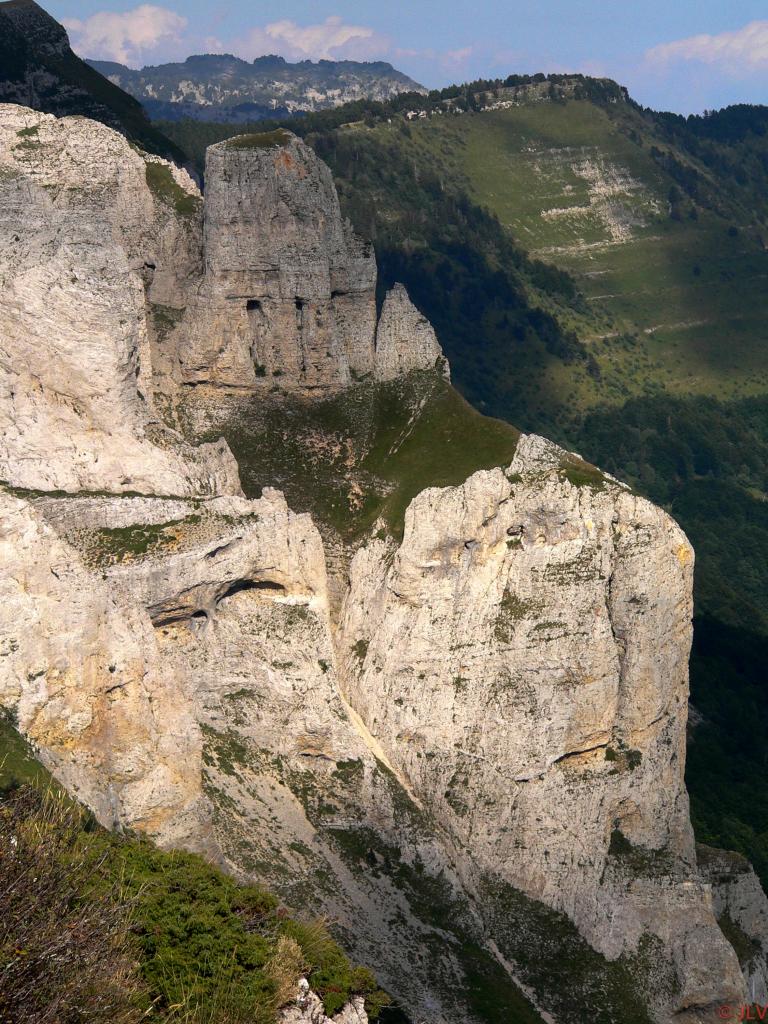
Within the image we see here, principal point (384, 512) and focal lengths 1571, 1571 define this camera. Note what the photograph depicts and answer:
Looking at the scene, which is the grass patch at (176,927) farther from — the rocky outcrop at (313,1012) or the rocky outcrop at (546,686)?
the rocky outcrop at (546,686)

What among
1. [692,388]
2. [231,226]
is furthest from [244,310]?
[692,388]

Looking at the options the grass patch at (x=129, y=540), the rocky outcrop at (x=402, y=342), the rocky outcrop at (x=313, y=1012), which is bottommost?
the rocky outcrop at (x=313, y=1012)

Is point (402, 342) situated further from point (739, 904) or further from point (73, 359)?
point (739, 904)

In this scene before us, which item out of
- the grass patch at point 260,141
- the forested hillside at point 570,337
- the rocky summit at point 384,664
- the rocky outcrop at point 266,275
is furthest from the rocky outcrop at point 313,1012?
the forested hillside at point 570,337

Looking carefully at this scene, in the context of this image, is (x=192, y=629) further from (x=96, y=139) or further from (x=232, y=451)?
(x=96, y=139)

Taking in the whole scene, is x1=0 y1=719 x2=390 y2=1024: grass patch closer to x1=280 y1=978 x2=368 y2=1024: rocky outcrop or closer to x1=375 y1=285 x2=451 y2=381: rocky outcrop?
x1=280 y1=978 x2=368 y2=1024: rocky outcrop

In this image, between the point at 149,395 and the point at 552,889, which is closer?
the point at 552,889

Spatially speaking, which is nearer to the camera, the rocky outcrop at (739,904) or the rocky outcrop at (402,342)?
the rocky outcrop at (739,904)
